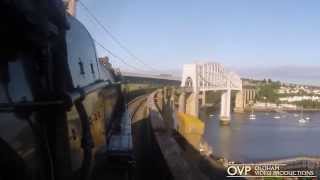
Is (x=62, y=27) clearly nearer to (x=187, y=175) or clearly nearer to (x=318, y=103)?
(x=187, y=175)

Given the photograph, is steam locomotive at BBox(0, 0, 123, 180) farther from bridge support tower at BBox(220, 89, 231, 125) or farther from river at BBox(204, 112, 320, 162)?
bridge support tower at BBox(220, 89, 231, 125)

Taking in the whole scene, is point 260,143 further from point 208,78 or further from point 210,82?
point 210,82

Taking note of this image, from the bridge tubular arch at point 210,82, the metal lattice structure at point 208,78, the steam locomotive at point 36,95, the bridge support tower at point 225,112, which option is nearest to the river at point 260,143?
the bridge support tower at point 225,112

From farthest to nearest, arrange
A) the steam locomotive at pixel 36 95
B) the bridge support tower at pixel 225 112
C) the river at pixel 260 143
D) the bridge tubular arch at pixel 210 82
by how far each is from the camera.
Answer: the bridge support tower at pixel 225 112 < the bridge tubular arch at pixel 210 82 < the river at pixel 260 143 < the steam locomotive at pixel 36 95

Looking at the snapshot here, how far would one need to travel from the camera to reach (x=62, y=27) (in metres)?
2.00

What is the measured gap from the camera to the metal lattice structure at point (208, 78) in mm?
69938

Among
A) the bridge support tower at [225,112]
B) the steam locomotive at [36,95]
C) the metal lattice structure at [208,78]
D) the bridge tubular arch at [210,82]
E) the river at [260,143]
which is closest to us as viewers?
the steam locomotive at [36,95]

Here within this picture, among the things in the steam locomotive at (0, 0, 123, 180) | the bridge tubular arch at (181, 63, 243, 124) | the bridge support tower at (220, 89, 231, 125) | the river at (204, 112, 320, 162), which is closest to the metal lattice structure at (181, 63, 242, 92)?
the bridge tubular arch at (181, 63, 243, 124)

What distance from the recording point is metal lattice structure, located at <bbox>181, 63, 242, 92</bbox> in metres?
69.9

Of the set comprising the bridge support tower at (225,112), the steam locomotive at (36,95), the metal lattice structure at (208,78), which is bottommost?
the bridge support tower at (225,112)

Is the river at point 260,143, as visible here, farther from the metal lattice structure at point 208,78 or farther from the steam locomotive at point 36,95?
the steam locomotive at point 36,95

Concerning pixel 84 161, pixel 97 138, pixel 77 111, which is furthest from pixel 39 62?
pixel 97 138

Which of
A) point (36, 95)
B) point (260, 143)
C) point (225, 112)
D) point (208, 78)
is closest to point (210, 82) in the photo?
point (208, 78)

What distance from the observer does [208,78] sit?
78188 mm
